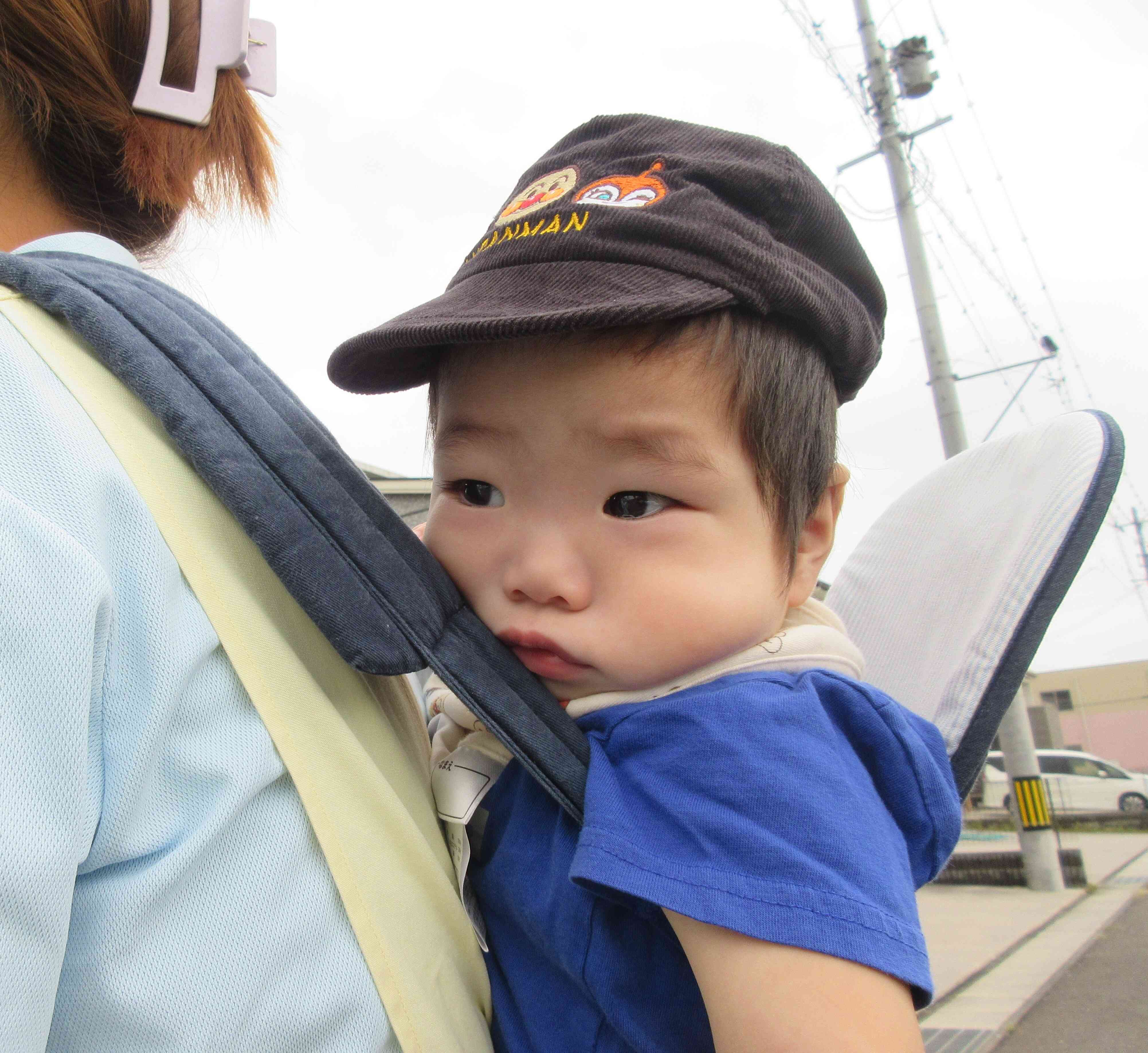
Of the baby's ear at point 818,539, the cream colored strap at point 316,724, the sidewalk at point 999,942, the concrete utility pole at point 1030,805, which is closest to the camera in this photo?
the cream colored strap at point 316,724

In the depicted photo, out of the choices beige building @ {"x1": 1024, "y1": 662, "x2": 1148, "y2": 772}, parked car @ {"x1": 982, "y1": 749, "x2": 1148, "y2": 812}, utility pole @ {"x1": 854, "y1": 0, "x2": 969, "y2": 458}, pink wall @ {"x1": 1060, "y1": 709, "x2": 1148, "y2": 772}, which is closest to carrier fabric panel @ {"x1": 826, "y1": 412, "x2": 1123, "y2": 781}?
utility pole @ {"x1": 854, "y1": 0, "x2": 969, "y2": 458}

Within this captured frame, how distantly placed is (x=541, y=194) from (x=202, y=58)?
451mm

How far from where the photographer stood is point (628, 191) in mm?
1079

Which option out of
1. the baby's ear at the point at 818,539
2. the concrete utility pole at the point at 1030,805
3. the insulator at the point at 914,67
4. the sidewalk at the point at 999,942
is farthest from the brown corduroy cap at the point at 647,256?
the insulator at the point at 914,67

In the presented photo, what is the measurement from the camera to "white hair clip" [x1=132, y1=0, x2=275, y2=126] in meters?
1.03

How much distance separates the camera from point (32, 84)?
97cm

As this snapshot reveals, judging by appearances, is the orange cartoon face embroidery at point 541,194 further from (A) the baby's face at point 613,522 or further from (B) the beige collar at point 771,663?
(B) the beige collar at point 771,663

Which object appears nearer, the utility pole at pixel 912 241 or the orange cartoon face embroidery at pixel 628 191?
the orange cartoon face embroidery at pixel 628 191

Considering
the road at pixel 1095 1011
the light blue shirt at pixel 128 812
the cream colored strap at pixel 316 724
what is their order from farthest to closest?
the road at pixel 1095 1011 → the cream colored strap at pixel 316 724 → the light blue shirt at pixel 128 812

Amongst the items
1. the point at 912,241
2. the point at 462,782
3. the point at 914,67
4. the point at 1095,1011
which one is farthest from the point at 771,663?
the point at 914,67

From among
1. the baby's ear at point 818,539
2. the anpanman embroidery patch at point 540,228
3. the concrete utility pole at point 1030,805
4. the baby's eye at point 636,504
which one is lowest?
the concrete utility pole at point 1030,805

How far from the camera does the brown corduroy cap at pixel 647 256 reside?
0.98m

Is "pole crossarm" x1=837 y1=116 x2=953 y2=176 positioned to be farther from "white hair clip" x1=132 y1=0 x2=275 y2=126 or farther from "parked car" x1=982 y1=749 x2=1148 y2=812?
"parked car" x1=982 y1=749 x2=1148 y2=812

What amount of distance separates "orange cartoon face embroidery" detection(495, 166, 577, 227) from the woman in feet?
1.48
